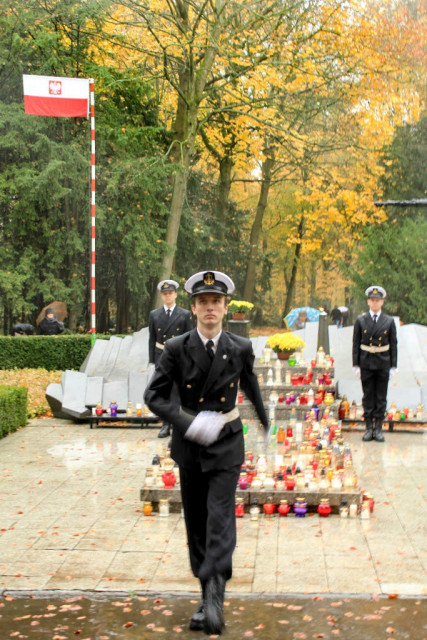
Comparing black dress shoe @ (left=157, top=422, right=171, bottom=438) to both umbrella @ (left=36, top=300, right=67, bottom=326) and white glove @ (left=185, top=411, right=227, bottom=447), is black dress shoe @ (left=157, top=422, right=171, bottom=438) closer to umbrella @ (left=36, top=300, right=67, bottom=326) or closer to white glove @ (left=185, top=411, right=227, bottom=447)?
white glove @ (left=185, top=411, right=227, bottom=447)

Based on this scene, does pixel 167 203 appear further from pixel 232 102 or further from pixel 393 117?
pixel 393 117

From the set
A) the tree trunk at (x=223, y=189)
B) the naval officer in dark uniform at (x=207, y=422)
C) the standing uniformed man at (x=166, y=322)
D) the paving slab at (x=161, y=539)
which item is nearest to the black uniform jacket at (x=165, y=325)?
the standing uniformed man at (x=166, y=322)

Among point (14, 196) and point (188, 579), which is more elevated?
point (14, 196)

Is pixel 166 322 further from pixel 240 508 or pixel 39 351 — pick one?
pixel 39 351

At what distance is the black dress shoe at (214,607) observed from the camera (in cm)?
474

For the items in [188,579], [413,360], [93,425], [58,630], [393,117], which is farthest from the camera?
[393,117]

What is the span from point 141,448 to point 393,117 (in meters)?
19.0

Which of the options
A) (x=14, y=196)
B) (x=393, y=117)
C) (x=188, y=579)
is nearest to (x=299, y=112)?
(x=393, y=117)

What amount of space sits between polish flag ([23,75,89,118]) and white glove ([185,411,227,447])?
12.8 m

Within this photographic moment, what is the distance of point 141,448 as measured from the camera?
10.8 meters

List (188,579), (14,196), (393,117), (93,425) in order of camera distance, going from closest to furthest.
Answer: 1. (188,579)
2. (93,425)
3. (14,196)
4. (393,117)

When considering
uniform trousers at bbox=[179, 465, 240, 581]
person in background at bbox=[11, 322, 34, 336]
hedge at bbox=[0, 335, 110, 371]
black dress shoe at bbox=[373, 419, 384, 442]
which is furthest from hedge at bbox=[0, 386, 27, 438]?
person in background at bbox=[11, 322, 34, 336]

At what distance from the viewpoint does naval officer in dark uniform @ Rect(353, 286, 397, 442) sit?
11.0 m

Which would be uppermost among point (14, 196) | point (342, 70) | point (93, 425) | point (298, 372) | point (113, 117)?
point (342, 70)
